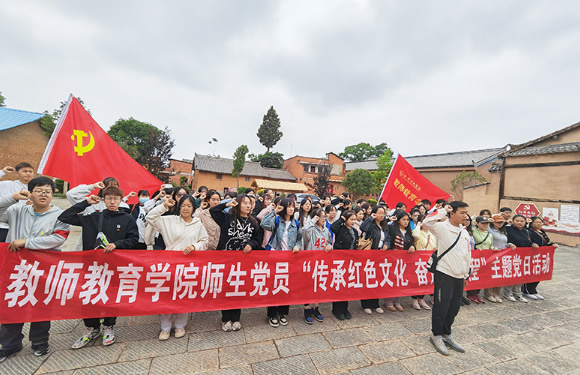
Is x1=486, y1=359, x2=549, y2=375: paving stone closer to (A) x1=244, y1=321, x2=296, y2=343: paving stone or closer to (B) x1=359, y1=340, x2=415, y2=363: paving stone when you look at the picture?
(B) x1=359, y1=340, x2=415, y2=363: paving stone

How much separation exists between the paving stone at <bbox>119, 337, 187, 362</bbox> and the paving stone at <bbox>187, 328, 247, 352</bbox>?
0.32 feet

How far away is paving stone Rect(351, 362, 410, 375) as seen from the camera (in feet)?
8.15

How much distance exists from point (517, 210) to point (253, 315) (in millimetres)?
15545

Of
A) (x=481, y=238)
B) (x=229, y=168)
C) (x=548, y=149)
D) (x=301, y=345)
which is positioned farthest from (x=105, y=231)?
Result: (x=229, y=168)

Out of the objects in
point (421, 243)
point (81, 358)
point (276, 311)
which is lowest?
point (81, 358)

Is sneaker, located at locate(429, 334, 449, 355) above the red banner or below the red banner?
below

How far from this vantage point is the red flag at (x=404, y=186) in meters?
5.81

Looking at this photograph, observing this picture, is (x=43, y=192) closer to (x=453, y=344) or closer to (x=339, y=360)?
(x=339, y=360)

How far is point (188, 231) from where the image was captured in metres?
3.03

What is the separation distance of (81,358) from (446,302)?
13.6 ft

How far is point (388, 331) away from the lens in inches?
131

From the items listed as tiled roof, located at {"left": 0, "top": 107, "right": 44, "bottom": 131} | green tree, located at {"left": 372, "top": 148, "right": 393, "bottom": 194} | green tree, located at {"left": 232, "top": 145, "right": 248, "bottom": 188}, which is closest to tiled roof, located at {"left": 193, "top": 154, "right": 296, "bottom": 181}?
green tree, located at {"left": 232, "top": 145, "right": 248, "bottom": 188}

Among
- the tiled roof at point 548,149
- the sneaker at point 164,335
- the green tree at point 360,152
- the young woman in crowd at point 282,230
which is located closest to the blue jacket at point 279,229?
the young woman in crowd at point 282,230

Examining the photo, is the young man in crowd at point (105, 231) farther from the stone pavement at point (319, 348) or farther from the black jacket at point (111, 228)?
the stone pavement at point (319, 348)
